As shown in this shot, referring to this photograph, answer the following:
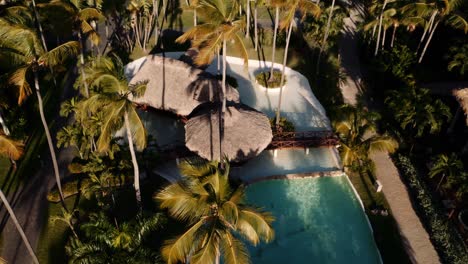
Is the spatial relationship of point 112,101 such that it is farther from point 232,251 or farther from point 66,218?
point 232,251

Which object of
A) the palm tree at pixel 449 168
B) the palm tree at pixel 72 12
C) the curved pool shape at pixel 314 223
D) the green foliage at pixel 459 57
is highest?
the palm tree at pixel 72 12

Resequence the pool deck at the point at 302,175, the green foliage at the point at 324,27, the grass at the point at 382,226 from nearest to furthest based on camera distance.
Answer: the grass at the point at 382,226, the pool deck at the point at 302,175, the green foliage at the point at 324,27

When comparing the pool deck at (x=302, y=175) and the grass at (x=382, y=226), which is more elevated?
the pool deck at (x=302, y=175)

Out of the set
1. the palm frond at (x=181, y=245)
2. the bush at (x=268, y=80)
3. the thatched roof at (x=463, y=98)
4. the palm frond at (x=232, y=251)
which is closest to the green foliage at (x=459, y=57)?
the thatched roof at (x=463, y=98)

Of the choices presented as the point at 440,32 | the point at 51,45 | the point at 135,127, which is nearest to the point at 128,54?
the point at 51,45

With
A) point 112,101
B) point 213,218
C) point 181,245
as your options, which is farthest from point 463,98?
→ point 112,101

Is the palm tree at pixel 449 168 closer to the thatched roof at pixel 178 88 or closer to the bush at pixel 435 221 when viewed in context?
the bush at pixel 435 221
